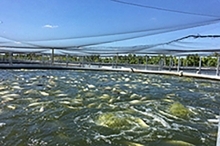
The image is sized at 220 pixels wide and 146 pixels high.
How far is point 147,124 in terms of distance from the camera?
4336mm

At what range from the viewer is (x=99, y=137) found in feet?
11.7

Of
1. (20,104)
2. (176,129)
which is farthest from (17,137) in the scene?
(176,129)

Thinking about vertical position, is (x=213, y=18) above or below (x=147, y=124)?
above

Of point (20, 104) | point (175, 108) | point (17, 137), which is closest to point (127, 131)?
point (17, 137)

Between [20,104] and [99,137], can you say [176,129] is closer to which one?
[99,137]

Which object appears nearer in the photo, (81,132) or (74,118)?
(81,132)

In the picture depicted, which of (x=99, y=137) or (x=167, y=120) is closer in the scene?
(x=99, y=137)

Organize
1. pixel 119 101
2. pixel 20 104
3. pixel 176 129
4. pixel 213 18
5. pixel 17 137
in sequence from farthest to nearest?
pixel 213 18, pixel 119 101, pixel 20 104, pixel 176 129, pixel 17 137

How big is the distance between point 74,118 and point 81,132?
805 mm

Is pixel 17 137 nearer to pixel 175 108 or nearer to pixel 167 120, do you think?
pixel 167 120

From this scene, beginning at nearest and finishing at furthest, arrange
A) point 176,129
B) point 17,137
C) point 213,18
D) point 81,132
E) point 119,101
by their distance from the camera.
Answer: point 17,137 < point 81,132 < point 176,129 < point 119,101 < point 213,18

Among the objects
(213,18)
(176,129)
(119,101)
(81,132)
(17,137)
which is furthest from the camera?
(213,18)

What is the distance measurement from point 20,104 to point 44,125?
1744 millimetres

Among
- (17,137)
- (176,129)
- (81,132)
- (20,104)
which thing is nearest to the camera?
(17,137)
